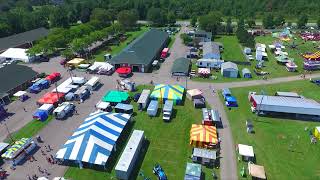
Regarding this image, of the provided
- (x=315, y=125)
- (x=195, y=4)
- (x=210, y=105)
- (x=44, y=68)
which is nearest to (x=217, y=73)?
(x=210, y=105)

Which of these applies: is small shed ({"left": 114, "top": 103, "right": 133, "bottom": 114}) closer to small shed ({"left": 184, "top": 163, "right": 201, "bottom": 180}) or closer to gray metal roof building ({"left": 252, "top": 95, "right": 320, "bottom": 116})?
small shed ({"left": 184, "top": 163, "right": 201, "bottom": 180})

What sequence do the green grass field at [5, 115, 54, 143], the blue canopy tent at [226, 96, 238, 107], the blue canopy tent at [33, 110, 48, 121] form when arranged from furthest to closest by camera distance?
the blue canopy tent at [226, 96, 238, 107], the blue canopy tent at [33, 110, 48, 121], the green grass field at [5, 115, 54, 143]

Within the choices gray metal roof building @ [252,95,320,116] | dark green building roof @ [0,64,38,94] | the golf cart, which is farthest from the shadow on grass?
dark green building roof @ [0,64,38,94]

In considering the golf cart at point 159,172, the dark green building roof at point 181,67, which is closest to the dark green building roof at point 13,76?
the dark green building roof at point 181,67

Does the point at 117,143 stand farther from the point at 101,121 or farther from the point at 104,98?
the point at 104,98

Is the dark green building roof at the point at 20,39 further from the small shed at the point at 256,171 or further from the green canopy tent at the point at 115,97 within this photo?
the small shed at the point at 256,171
